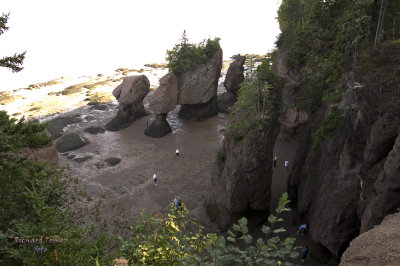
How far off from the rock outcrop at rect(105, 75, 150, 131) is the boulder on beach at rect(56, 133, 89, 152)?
4930 millimetres

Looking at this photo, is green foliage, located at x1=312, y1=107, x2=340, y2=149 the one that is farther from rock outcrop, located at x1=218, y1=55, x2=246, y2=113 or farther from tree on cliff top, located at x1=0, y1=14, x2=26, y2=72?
rock outcrop, located at x1=218, y1=55, x2=246, y2=113

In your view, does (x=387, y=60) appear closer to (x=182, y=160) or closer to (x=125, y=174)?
(x=182, y=160)

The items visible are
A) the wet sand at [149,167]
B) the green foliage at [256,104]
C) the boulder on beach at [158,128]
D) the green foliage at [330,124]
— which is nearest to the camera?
the green foliage at [330,124]

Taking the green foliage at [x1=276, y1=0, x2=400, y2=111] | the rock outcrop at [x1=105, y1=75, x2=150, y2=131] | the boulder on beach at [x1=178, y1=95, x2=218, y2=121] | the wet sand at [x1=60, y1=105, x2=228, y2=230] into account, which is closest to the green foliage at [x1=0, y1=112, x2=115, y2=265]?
the wet sand at [x1=60, y1=105, x2=228, y2=230]

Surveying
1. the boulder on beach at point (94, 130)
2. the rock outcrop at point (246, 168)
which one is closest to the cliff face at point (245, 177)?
the rock outcrop at point (246, 168)

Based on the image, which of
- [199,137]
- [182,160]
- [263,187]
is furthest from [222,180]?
[199,137]

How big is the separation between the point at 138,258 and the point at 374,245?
612 cm

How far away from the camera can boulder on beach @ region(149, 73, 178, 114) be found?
35.6 metres

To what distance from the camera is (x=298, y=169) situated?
768 inches

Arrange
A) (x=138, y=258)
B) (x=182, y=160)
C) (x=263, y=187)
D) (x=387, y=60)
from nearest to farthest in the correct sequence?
(x=138, y=258) → (x=387, y=60) → (x=263, y=187) → (x=182, y=160)

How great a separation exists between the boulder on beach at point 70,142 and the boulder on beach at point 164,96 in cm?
1096

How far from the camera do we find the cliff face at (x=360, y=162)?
1073 centimetres

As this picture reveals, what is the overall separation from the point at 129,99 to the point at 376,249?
120 ft

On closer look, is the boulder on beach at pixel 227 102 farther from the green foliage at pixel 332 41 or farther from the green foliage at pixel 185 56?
the green foliage at pixel 332 41
